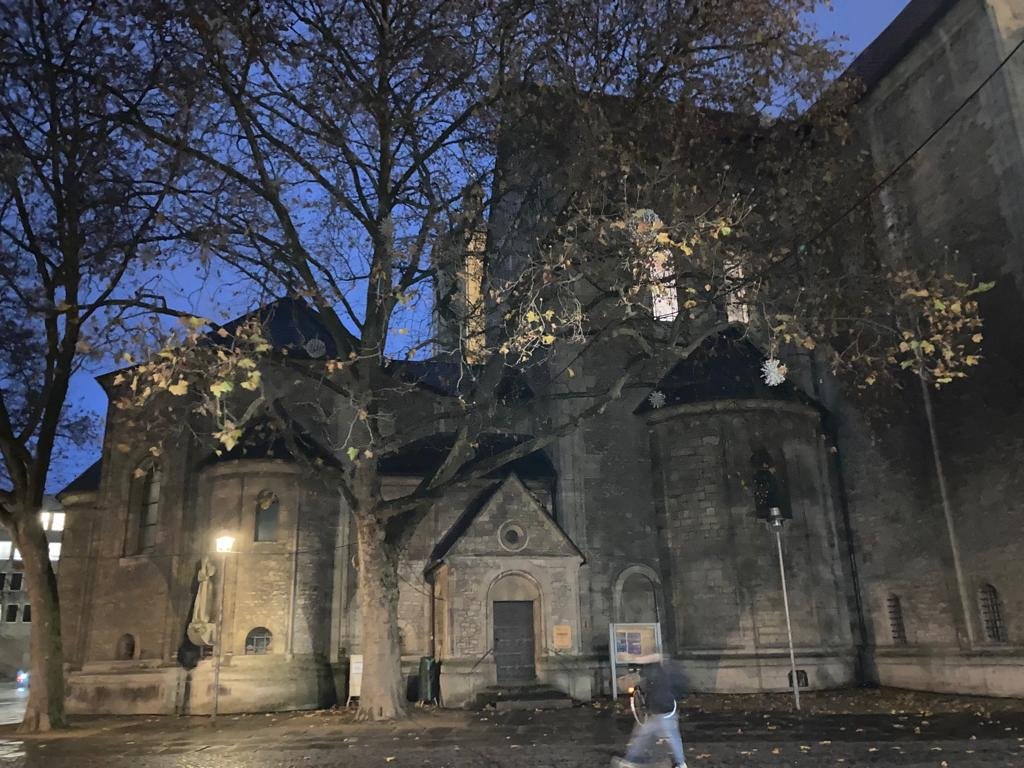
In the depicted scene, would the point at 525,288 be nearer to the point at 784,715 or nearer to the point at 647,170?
the point at 647,170

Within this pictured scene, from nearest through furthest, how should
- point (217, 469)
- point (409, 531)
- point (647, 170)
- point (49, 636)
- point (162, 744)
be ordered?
point (162, 744) < point (647, 170) < point (49, 636) < point (409, 531) < point (217, 469)

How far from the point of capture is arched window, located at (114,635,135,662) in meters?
22.4

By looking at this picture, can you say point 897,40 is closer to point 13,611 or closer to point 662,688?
point 662,688

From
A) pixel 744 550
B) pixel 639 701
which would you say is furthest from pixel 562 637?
pixel 639 701

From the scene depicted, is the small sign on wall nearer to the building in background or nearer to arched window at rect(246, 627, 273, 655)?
arched window at rect(246, 627, 273, 655)

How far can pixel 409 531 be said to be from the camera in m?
17.5

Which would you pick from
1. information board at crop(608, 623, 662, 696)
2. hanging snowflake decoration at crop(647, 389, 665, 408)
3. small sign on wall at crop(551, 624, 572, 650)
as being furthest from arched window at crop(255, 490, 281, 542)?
hanging snowflake decoration at crop(647, 389, 665, 408)

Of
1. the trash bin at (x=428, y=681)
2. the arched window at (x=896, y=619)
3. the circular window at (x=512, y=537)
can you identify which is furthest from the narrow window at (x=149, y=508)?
the arched window at (x=896, y=619)

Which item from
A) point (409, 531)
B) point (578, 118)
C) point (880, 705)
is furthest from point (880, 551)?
point (578, 118)

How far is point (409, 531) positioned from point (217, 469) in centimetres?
749

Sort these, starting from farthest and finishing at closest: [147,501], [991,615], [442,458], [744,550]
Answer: [442,458], [147,501], [744,550], [991,615]

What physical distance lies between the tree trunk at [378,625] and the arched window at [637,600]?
845cm

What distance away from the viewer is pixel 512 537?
21.3 metres

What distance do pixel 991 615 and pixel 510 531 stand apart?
11.4m
